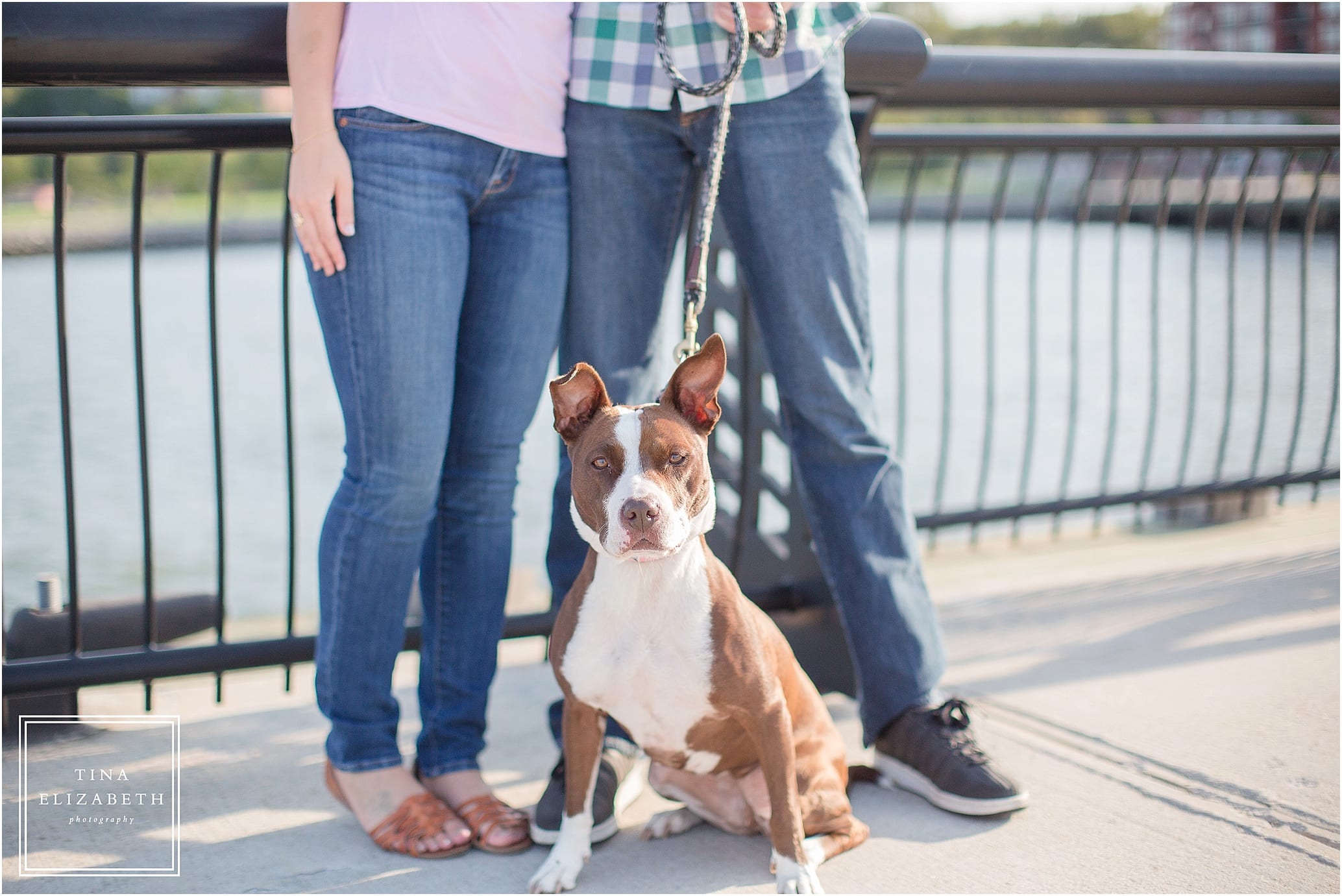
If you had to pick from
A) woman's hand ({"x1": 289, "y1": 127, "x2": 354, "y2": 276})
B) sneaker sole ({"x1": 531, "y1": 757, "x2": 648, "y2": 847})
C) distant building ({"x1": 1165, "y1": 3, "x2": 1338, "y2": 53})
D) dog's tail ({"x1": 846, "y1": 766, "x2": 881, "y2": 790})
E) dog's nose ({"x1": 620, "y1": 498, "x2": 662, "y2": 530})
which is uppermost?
distant building ({"x1": 1165, "y1": 3, "x2": 1338, "y2": 53})

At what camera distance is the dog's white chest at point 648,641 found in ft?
6.30

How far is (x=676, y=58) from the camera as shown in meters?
2.14

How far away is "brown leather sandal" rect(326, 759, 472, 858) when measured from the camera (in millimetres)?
2146

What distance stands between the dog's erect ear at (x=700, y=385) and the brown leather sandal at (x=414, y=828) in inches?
38.2

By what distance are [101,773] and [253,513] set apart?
4784 millimetres

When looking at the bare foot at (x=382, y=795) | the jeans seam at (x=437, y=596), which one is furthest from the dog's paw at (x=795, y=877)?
the jeans seam at (x=437, y=596)

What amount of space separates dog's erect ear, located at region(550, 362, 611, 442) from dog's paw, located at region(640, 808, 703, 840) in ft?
2.82

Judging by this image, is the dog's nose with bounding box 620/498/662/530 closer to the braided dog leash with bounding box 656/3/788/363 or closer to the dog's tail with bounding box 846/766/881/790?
the braided dog leash with bounding box 656/3/788/363

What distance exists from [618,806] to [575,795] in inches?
11.8

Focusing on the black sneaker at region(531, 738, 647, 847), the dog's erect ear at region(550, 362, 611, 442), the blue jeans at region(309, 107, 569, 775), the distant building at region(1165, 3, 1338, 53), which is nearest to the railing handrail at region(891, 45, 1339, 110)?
the blue jeans at region(309, 107, 569, 775)

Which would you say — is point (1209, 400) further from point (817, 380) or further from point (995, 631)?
point (817, 380)

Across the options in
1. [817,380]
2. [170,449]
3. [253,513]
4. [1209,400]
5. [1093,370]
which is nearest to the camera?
[817,380]

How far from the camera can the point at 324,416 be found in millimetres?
9875

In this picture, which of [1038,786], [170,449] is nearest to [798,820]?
[1038,786]
